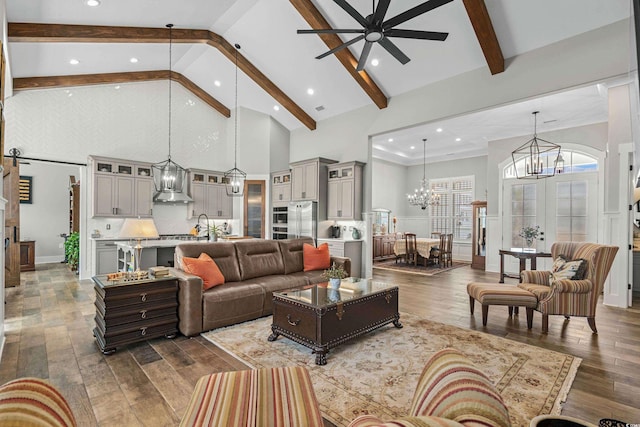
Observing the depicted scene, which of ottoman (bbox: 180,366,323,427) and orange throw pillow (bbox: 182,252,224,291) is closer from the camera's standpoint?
ottoman (bbox: 180,366,323,427)

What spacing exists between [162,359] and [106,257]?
462cm

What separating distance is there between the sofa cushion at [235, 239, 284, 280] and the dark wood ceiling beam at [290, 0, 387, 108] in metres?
3.23

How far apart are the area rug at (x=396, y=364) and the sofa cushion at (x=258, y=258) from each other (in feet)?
2.46

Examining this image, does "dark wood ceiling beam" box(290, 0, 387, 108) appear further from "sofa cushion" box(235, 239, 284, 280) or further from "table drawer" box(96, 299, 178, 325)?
"table drawer" box(96, 299, 178, 325)

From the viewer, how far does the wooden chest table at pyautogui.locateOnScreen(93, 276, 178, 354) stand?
303cm

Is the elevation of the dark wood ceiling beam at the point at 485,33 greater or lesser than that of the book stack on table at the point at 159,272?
greater

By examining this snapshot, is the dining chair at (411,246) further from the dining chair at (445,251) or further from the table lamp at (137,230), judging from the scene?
the table lamp at (137,230)

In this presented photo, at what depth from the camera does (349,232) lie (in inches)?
286

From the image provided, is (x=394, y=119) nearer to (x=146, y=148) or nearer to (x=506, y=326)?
(x=506, y=326)

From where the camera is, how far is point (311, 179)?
7.41m

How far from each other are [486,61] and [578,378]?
4.27m

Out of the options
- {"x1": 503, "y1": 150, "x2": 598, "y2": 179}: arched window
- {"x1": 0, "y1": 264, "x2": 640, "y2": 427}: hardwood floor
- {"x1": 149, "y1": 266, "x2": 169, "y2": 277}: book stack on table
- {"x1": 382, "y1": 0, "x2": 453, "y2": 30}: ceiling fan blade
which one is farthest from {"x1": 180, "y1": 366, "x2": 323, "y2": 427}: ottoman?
{"x1": 503, "y1": 150, "x2": 598, "y2": 179}: arched window

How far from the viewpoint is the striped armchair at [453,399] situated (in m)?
0.75

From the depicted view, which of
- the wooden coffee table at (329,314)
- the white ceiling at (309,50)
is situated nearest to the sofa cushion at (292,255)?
the wooden coffee table at (329,314)
